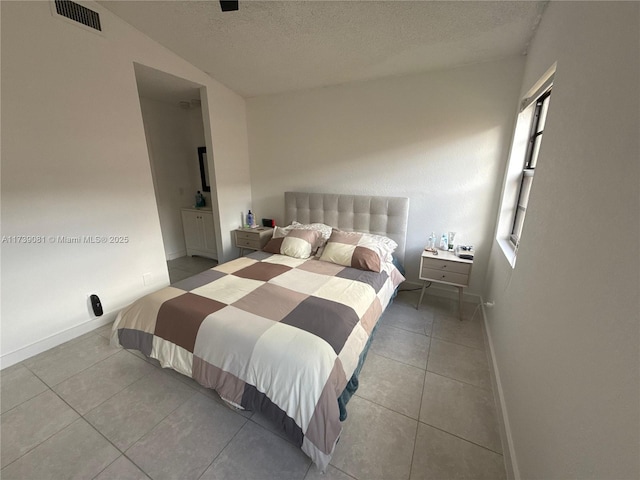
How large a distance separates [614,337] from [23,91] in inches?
137

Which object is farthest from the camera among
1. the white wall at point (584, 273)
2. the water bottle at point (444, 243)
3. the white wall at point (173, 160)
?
the white wall at point (173, 160)

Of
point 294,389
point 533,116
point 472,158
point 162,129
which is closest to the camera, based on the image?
point 294,389

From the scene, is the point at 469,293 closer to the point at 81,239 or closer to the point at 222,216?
the point at 222,216

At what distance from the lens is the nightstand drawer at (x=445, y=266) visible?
244 cm

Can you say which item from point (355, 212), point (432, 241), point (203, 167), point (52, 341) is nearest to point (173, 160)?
point (203, 167)

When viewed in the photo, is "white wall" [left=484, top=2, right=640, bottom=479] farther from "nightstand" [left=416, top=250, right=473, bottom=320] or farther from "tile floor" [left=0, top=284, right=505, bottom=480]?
"nightstand" [left=416, top=250, right=473, bottom=320]

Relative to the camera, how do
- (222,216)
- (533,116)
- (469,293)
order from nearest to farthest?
(533,116)
(469,293)
(222,216)

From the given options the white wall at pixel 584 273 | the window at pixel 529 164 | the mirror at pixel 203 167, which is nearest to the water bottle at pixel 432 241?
the window at pixel 529 164

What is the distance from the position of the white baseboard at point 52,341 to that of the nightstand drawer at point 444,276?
10.5 ft

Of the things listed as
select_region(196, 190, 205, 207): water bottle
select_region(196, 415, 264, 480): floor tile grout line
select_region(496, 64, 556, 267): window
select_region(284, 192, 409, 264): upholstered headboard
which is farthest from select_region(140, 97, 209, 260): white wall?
select_region(496, 64, 556, 267): window

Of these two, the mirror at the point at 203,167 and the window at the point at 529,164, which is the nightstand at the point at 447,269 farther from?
the mirror at the point at 203,167

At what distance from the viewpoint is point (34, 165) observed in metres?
1.98

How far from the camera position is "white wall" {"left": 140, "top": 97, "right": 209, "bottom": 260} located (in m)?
3.84

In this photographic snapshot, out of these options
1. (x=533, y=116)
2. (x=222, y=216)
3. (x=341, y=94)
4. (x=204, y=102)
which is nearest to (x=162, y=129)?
(x=204, y=102)
